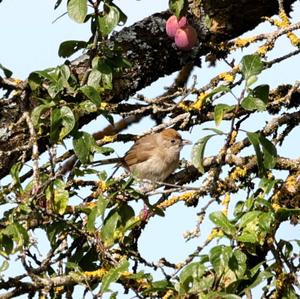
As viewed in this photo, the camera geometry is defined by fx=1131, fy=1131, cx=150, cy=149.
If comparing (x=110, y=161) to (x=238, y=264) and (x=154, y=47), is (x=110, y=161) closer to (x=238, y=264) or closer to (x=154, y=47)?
(x=154, y=47)

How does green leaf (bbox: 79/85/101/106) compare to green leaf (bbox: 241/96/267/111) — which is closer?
green leaf (bbox: 241/96/267/111)

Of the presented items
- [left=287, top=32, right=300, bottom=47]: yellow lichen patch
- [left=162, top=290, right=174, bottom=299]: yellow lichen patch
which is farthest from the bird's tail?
[left=162, top=290, right=174, bottom=299]: yellow lichen patch

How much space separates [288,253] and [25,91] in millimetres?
1524

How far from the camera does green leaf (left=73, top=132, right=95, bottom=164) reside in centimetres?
460

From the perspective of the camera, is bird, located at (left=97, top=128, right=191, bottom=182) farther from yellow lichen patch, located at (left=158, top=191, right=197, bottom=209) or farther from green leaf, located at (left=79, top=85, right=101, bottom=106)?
green leaf, located at (left=79, top=85, right=101, bottom=106)

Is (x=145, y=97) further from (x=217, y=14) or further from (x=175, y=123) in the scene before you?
(x=217, y=14)

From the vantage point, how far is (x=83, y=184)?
5316mm

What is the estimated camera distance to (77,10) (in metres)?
4.52

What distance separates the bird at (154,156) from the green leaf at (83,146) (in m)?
2.43

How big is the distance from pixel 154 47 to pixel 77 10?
152cm

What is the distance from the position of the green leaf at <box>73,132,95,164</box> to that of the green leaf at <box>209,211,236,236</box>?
72 cm

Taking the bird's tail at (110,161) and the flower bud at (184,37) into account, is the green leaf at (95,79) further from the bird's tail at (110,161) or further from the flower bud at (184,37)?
the bird's tail at (110,161)

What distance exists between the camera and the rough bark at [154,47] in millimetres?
5574

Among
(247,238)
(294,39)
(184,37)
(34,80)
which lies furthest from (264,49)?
(247,238)
